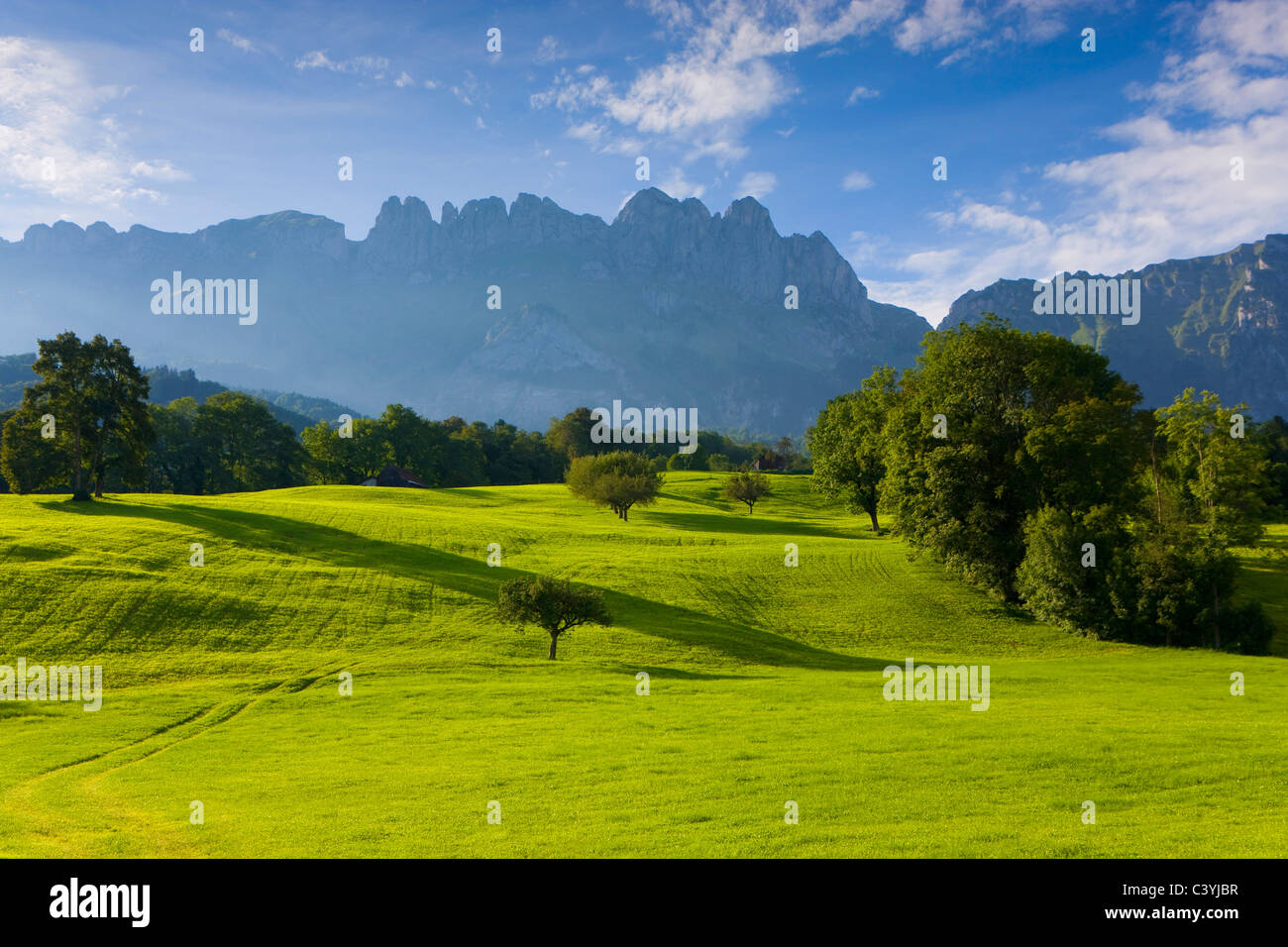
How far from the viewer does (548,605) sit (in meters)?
37.1

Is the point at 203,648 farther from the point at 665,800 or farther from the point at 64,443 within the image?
the point at 64,443

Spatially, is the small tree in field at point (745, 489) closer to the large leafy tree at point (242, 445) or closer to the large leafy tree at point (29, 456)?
the large leafy tree at point (29, 456)

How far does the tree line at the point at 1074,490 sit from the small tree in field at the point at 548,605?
27.6 metres

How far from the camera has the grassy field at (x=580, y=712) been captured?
47.0 ft

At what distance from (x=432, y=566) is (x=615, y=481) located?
36688 mm

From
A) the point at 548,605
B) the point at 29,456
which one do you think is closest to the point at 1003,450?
the point at 548,605

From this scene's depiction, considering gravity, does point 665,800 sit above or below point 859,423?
below

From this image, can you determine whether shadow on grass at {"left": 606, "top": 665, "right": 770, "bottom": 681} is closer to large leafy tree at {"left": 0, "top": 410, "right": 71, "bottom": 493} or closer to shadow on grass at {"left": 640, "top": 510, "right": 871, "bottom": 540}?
shadow on grass at {"left": 640, "top": 510, "right": 871, "bottom": 540}

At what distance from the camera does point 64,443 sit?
216 ft

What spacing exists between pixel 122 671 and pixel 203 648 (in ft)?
13.0
